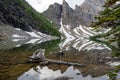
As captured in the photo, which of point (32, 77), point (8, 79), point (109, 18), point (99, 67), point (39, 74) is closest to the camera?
point (109, 18)

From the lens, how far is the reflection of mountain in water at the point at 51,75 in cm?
3176

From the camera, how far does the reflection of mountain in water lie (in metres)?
31.8

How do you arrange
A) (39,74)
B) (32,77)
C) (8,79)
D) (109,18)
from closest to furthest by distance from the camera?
(109,18), (8,79), (32,77), (39,74)

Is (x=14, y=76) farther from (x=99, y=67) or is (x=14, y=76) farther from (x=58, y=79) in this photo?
(x=99, y=67)

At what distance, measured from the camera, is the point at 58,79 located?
31.0 m

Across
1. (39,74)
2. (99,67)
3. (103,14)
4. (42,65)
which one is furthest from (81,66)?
(103,14)

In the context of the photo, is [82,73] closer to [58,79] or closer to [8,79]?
[58,79]

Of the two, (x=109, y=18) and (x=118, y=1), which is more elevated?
(x=118, y=1)

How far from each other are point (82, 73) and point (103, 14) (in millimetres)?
23984

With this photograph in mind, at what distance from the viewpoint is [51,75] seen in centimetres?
3416

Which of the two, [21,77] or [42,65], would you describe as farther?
[42,65]

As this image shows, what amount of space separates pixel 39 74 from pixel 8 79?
5.36 meters

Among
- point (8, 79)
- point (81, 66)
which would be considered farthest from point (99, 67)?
point (8, 79)

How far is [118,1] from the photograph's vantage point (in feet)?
38.5
